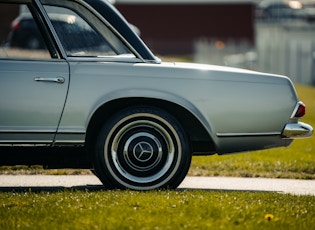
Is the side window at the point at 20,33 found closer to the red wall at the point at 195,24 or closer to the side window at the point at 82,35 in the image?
the side window at the point at 82,35

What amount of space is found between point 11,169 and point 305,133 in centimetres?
348

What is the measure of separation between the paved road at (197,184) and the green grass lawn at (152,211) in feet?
3.13

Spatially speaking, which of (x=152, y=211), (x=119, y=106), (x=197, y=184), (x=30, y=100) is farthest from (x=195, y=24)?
(x=152, y=211)

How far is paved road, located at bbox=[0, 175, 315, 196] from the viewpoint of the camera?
26.8 ft

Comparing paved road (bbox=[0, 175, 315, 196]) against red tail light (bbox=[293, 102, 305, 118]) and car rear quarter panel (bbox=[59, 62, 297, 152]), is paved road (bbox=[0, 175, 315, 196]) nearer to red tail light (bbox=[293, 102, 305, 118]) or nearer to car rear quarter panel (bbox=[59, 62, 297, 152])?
red tail light (bbox=[293, 102, 305, 118])

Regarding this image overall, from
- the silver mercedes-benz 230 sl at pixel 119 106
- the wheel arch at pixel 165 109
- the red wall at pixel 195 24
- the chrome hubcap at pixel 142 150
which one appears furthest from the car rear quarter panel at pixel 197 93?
the red wall at pixel 195 24

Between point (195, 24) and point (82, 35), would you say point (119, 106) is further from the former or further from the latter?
point (195, 24)

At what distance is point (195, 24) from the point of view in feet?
160

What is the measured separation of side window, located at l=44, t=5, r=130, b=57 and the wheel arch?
1.49ft

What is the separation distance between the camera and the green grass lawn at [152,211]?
5.94 meters

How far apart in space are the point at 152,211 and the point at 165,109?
1484mm

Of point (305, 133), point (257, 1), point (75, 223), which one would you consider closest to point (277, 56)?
point (257, 1)

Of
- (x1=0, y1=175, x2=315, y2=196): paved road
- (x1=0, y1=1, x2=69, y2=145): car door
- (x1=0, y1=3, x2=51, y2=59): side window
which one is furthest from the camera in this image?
(x1=0, y1=3, x2=51, y2=59): side window

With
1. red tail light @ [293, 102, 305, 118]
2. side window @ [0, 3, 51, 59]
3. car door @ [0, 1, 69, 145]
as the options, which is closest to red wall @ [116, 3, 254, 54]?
side window @ [0, 3, 51, 59]
